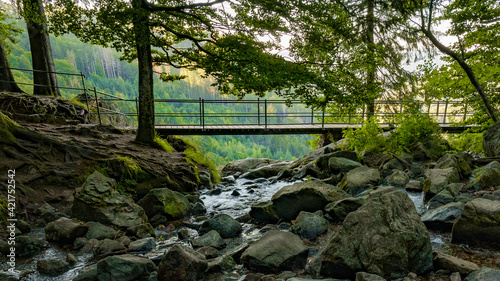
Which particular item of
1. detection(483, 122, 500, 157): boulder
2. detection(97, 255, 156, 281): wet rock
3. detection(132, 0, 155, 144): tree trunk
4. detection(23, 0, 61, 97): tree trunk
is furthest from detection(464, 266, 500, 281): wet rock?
detection(23, 0, 61, 97): tree trunk

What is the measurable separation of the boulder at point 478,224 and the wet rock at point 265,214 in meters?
2.21

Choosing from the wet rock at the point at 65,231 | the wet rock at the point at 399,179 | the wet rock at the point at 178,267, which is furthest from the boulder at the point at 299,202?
the wet rock at the point at 65,231

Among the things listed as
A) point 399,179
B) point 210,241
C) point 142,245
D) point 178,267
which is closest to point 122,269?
point 178,267

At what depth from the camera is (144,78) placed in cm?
730

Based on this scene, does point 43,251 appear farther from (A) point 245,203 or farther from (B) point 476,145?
(B) point 476,145

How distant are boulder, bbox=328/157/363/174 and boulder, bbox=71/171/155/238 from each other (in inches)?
175

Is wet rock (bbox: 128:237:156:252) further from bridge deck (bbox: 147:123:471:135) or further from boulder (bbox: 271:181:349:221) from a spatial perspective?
bridge deck (bbox: 147:123:471:135)

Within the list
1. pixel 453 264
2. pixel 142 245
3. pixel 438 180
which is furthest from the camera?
pixel 438 180

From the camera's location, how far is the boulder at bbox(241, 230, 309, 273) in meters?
2.64

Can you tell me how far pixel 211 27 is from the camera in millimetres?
6434

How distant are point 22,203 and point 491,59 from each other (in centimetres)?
1145

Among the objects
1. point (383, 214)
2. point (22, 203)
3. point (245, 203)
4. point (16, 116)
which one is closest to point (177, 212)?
point (245, 203)

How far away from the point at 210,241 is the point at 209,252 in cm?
28

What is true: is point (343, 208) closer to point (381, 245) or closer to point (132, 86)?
point (381, 245)
